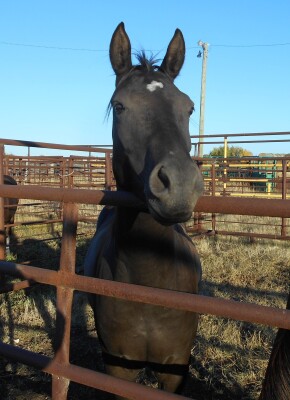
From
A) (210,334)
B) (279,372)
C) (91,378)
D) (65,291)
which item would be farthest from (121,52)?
(210,334)

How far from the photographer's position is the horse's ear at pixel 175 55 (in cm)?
249

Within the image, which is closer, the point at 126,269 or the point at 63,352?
the point at 63,352

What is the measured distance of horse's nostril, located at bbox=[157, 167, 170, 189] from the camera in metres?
1.52

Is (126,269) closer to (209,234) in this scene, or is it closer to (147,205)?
(147,205)

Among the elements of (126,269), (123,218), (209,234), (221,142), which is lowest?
(209,234)

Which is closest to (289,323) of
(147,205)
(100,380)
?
(147,205)

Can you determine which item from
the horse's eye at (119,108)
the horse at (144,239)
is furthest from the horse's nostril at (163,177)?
the horse's eye at (119,108)

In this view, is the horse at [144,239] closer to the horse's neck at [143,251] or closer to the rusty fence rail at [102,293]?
the horse's neck at [143,251]

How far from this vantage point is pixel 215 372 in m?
3.42

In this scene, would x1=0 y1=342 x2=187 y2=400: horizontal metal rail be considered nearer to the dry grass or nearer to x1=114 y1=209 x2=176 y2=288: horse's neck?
x1=114 y1=209 x2=176 y2=288: horse's neck

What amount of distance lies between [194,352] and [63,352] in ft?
7.16

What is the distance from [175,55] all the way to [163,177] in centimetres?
126

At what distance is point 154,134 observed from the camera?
1.85m

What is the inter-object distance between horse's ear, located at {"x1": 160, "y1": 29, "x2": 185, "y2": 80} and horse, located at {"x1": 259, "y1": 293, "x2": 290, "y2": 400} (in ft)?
5.41
